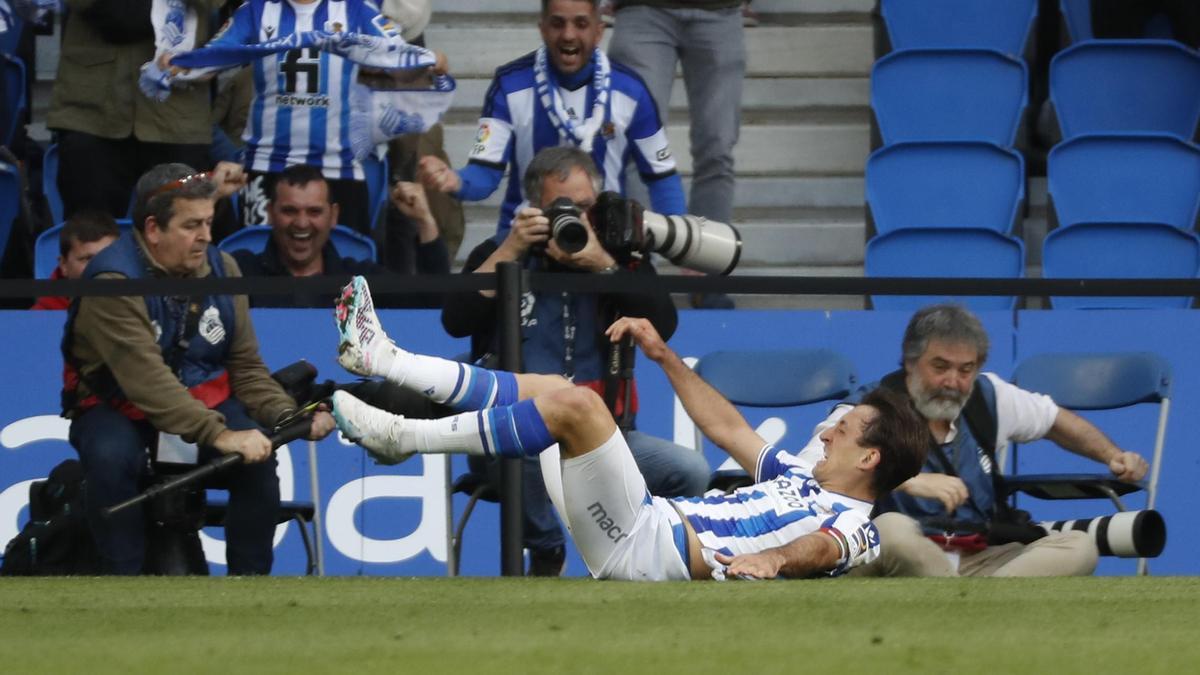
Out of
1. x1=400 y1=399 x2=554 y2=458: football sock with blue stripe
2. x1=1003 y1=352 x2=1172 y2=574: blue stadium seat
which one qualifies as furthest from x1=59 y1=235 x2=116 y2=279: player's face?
x1=1003 y1=352 x2=1172 y2=574: blue stadium seat

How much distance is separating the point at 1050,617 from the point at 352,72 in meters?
4.55

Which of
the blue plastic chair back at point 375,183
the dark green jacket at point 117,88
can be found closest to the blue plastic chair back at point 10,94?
the dark green jacket at point 117,88

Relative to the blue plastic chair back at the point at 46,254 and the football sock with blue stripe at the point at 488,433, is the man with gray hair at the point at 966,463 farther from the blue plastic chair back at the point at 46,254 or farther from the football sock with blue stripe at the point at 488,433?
the blue plastic chair back at the point at 46,254

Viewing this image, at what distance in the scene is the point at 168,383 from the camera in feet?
22.3

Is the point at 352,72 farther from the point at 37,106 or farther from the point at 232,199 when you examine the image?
the point at 37,106

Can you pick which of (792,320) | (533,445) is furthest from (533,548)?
(792,320)

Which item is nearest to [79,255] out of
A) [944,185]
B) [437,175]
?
[437,175]

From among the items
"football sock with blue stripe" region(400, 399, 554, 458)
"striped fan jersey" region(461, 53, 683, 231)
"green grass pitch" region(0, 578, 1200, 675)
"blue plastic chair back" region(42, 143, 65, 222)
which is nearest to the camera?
"green grass pitch" region(0, 578, 1200, 675)

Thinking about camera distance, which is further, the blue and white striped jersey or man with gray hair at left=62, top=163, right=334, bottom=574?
man with gray hair at left=62, top=163, right=334, bottom=574

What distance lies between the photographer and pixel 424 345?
7961mm

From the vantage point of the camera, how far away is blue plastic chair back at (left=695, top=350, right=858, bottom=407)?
7.66 meters

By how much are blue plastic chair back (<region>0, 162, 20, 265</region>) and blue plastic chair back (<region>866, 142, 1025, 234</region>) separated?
372cm

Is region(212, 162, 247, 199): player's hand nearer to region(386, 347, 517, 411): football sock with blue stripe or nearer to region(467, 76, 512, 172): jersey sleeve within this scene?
region(467, 76, 512, 172): jersey sleeve

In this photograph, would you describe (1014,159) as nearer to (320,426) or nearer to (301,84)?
(301,84)
